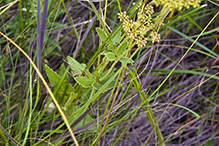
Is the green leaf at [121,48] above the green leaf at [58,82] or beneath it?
above

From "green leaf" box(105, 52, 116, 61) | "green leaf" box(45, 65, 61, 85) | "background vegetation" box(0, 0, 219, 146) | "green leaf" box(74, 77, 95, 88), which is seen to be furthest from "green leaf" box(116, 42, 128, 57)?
"green leaf" box(45, 65, 61, 85)

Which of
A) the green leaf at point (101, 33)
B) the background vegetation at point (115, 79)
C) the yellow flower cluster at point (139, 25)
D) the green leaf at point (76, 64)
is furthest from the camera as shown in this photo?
the background vegetation at point (115, 79)

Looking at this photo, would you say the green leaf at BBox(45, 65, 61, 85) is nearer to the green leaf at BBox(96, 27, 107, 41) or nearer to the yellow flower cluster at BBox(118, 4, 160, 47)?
the green leaf at BBox(96, 27, 107, 41)

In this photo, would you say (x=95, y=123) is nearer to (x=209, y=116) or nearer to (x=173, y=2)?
(x=173, y=2)

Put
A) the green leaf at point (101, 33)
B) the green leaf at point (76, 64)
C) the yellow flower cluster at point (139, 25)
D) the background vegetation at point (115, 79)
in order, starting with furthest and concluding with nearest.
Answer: the background vegetation at point (115, 79)
the green leaf at point (76, 64)
the green leaf at point (101, 33)
the yellow flower cluster at point (139, 25)

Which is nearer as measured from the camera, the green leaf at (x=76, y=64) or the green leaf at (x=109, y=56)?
the green leaf at (x=109, y=56)

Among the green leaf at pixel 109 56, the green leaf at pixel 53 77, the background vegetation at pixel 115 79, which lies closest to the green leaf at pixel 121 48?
the green leaf at pixel 109 56

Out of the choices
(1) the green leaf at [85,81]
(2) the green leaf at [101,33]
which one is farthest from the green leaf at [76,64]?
(2) the green leaf at [101,33]

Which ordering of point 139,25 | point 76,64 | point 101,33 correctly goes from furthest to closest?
point 76,64
point 101,33
point 139,25

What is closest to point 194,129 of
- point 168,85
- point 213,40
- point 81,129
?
point 168,85

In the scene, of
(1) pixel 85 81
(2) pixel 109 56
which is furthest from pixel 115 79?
(2) pixel 109 56

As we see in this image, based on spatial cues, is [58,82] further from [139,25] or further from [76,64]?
[139,25]

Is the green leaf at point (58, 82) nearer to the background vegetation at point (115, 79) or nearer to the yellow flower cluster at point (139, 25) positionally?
the background vegetation at point (115, 79)
